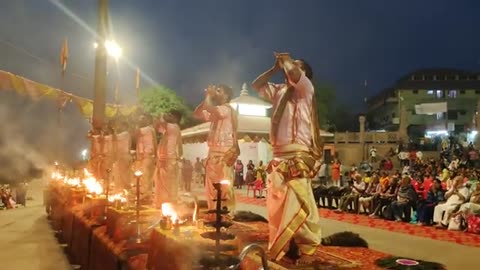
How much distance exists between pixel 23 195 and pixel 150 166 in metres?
Answer: 11.0

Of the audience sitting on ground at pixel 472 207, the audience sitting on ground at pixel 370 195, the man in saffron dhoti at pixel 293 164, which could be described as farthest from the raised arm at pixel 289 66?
the audience sitting on ground at pixel 370 195

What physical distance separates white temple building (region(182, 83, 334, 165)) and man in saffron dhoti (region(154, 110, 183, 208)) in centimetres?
1237

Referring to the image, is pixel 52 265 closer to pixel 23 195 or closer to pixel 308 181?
pixel 308 181

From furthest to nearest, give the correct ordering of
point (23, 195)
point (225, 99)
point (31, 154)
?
point (31, 154), point (23, 195), point (225, 99)

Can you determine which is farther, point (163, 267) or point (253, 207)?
point (253, 207)

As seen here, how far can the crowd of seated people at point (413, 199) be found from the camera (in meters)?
10.4

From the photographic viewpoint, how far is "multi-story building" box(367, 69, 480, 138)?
4950 centimetres

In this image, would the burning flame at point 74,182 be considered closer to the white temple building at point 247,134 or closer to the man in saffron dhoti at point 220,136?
the man in saffron dhoti at point 220,136

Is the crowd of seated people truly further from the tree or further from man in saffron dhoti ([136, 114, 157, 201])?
the tree

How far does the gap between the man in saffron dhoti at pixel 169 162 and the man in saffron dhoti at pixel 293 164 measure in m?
3.42

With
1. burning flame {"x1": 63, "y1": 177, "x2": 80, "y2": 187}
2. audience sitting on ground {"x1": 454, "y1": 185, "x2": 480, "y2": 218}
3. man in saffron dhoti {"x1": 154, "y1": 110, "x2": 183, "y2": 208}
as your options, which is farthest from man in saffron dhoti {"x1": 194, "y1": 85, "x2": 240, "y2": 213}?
audience sitting on ground {"x1": 454, "y1": 185, "x2": 480, "y2": 218}

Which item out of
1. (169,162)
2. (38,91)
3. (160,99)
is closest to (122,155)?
(169,162)

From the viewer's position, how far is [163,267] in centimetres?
385

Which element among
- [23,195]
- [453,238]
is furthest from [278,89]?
[23,195]
